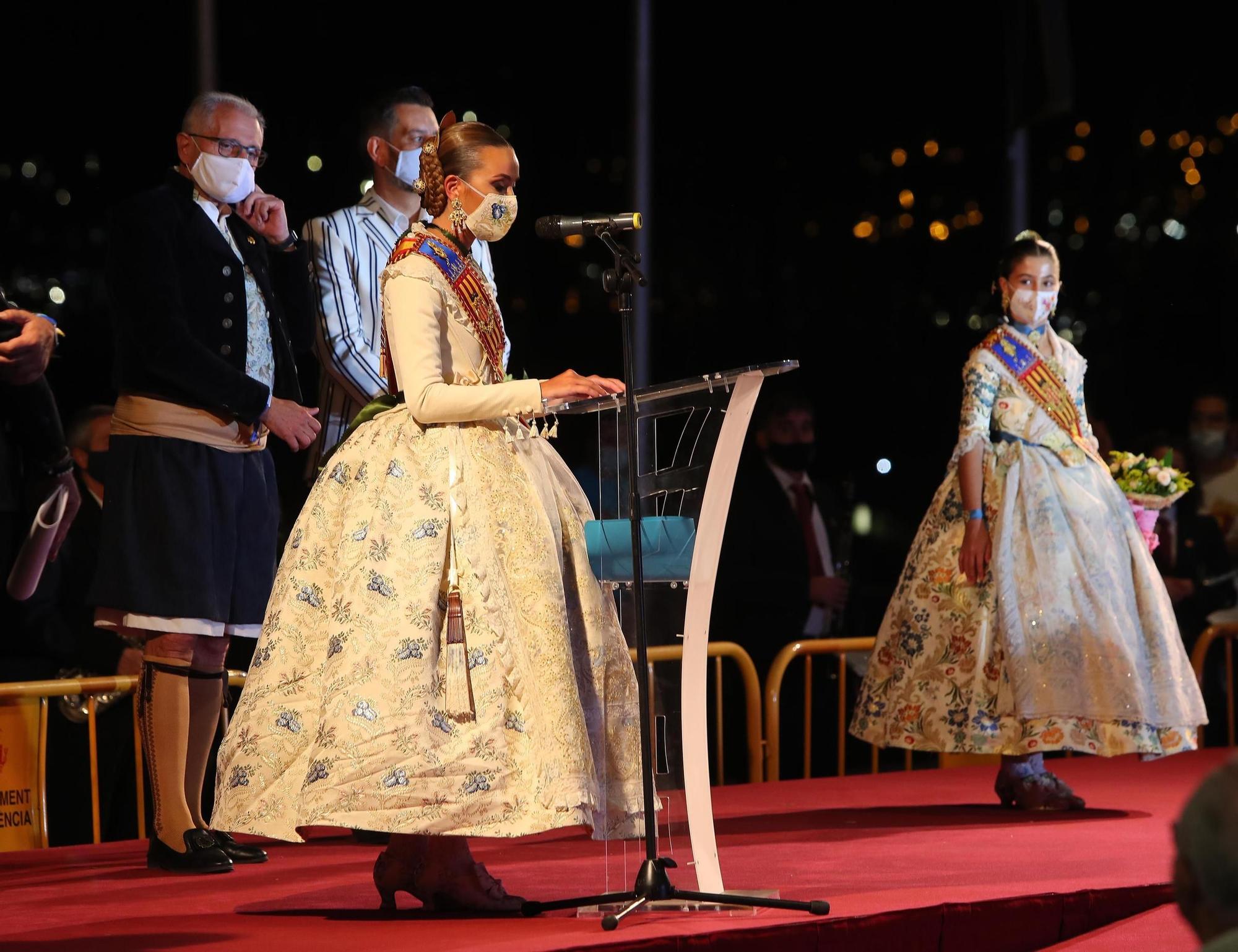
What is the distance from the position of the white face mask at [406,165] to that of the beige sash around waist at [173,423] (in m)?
0.97

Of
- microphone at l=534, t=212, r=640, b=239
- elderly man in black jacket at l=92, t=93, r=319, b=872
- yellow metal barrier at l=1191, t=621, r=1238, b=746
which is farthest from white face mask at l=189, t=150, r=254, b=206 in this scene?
yellow metal barrier at l=1191, t=621, r=1238, b=746

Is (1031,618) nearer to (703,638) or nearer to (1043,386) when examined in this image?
(1043,386)

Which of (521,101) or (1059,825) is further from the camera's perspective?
(521,101)

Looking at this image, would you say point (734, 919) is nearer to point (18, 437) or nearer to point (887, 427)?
point (18, 437)

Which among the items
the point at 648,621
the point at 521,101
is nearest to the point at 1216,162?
the point at 521,101

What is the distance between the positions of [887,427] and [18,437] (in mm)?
4236

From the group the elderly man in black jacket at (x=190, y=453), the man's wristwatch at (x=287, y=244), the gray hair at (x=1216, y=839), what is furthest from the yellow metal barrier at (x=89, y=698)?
the gray hair at (x=1216, y=839)

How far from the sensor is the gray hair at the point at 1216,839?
1314 millimetres

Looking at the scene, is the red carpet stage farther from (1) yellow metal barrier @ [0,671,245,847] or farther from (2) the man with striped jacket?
(2) the man with striped jacket

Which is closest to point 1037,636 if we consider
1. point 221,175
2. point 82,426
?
point 221,175

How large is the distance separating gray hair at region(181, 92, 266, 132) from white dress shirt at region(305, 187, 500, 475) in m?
0.58

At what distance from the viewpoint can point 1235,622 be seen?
22.9 ft

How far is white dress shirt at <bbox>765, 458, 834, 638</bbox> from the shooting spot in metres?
6.60

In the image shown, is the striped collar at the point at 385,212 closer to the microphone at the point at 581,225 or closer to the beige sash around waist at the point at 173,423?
the beige sash around waist at the point at 173,423
